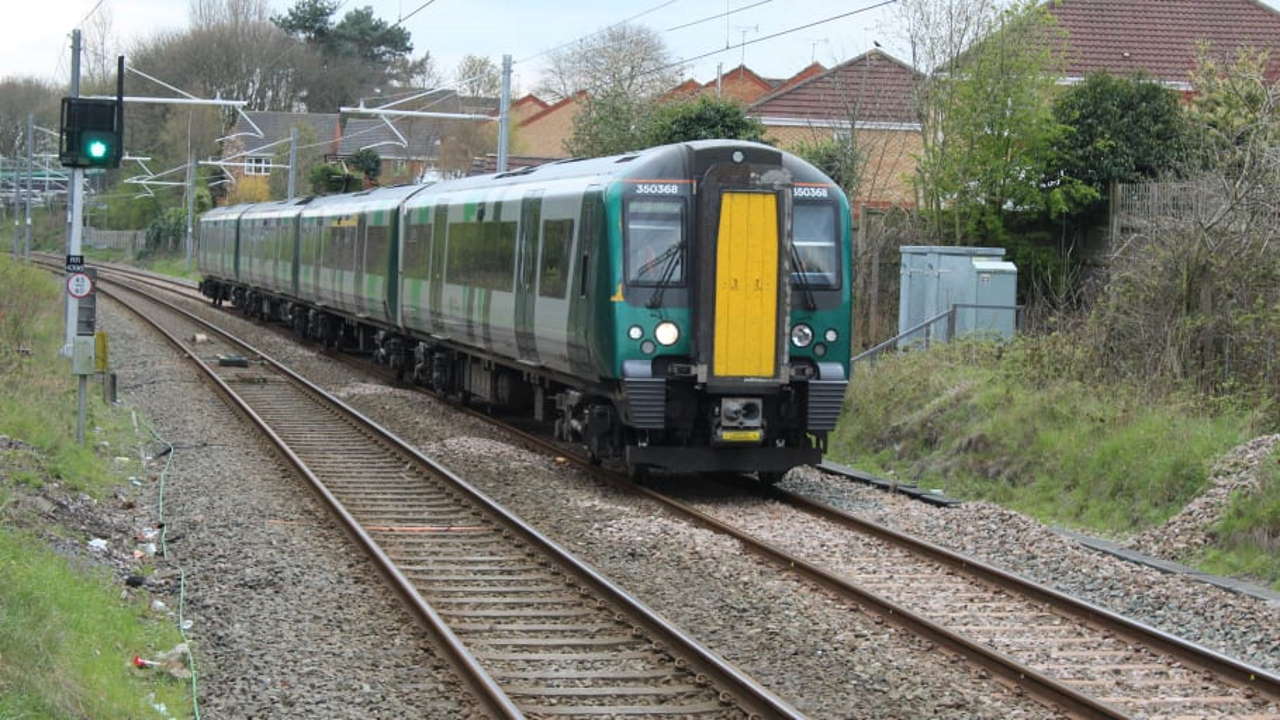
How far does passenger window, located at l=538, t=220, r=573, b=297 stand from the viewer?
14.6 metres

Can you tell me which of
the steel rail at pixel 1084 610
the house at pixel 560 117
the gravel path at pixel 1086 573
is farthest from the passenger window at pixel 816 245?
the house at pixel 560 117

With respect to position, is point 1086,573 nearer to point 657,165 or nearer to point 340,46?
point 657,165

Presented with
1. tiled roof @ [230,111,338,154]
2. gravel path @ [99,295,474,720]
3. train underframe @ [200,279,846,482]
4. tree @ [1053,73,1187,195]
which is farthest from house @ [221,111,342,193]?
train underframe @ [200,279,846,482]

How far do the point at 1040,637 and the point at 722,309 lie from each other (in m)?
5.08

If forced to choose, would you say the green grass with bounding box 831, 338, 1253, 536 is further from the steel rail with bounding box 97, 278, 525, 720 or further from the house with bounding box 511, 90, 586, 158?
the house with bounding box 511, 90, 586, 158

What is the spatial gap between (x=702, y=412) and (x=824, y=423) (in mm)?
1069

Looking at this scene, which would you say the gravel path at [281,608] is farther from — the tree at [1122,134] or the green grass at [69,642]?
the tree at [1122,134]

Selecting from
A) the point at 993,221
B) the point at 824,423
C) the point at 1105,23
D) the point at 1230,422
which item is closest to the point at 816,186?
the point at 824,423

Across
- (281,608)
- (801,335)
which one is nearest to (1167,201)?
(801,335)

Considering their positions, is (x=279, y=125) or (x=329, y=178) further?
(x=279, y=125)

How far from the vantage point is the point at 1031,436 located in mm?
14297

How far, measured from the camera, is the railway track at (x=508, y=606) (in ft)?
24.7

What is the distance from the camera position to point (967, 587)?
33.0 feet

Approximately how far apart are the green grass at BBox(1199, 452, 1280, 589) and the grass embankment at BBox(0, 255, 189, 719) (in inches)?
274
